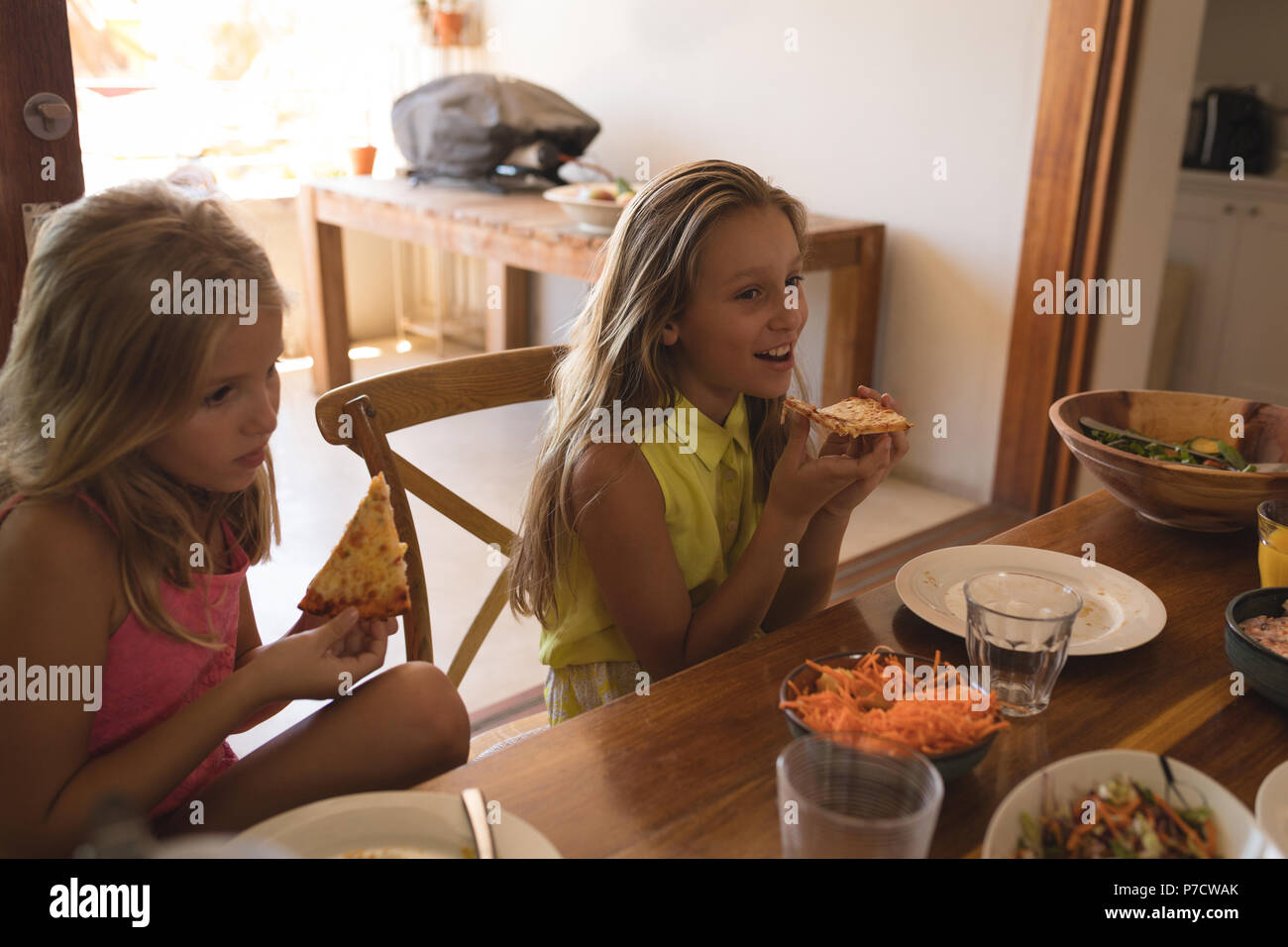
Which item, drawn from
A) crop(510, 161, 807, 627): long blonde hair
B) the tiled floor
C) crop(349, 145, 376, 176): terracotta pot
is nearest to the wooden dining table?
crop(510, 161, 807, 627): long blonde hair

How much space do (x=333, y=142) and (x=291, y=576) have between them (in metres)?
3.00

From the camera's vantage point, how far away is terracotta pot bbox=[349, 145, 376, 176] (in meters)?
4.61

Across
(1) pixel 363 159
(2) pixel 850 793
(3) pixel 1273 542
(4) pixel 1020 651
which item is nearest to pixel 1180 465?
(3) pixel 1273 542

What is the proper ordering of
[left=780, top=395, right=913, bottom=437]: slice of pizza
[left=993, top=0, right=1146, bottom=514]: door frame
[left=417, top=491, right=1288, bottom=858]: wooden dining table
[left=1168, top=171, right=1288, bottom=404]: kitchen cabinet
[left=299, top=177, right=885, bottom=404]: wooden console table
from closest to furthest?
[left=417, top=491, right=1288, bottom=858]: wooden dining table < [left=780, top=395, right=913, bottom=437]: slice of pizza < [left=993, top=0, right=1146, bottom=514]: door frame < [left=299, top=177, right=885, bottom=404]: wooden console table < [left=1168, top=171, right=1288, bottom=404]: kitchen cabinet

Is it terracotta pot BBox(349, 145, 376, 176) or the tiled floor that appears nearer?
the tiled floor

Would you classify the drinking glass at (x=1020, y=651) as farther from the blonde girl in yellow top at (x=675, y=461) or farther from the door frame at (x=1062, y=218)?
the door frame at (x=1062, y=218)

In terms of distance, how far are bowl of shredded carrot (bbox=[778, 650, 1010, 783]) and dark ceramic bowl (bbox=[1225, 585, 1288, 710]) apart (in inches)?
9.2

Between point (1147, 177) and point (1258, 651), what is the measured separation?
2.53 m

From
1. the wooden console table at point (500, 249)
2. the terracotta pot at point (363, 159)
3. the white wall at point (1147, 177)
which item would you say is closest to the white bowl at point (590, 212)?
the wooden console table at point (500, 249)

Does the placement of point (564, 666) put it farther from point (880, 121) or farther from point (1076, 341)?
point (880, 121)

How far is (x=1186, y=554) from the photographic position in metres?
1.25

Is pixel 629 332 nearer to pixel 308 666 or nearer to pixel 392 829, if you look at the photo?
pixel 308 666

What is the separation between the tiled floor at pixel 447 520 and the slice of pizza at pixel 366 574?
1.24 meters

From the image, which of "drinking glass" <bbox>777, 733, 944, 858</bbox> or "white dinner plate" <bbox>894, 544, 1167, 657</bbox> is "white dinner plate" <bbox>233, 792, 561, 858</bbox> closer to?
"drinking glass" <bbox>777, 733, 944, 858</bbox>
